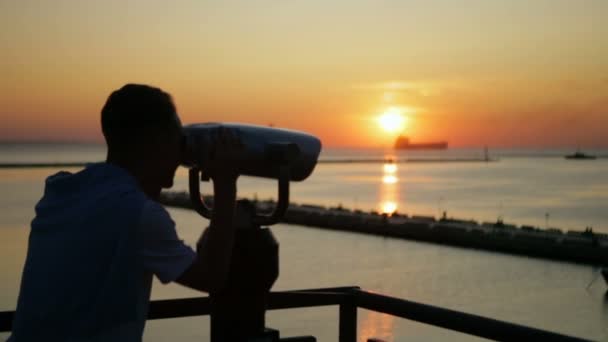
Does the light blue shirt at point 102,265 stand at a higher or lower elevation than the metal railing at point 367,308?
higher

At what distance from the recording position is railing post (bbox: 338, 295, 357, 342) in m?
2.07

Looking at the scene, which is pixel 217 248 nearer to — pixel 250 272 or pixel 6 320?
pixel 250 272

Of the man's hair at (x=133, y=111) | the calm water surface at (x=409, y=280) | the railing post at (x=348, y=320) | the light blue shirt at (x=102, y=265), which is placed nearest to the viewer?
the light blue shirt at (x=102, y=265)

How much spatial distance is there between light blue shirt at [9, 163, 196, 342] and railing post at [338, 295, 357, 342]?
959 mm

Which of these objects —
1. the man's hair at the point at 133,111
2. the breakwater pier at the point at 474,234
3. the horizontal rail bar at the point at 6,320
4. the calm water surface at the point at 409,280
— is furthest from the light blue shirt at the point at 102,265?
the breakwater pier at the point at 474,234

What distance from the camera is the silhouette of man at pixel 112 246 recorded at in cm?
116

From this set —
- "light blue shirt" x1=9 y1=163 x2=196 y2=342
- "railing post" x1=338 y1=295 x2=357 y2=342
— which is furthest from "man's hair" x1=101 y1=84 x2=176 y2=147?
"railing post" x1=338 y1=295 x2=357 y2=342

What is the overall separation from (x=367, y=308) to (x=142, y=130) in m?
0.98

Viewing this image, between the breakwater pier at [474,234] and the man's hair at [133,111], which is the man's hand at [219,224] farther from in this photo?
the breakwater pier at [474,234]

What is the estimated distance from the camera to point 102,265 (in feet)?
3.84

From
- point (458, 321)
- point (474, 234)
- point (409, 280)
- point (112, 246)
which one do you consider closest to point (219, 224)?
point (112, 246)

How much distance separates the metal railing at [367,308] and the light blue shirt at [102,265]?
635 mm

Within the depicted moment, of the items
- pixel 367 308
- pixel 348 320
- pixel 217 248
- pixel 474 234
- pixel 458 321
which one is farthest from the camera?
pixel 474 234

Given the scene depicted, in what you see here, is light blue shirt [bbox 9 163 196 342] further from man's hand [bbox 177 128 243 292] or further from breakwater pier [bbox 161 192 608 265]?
breakwater pier [bbox 161 192 608 265]
